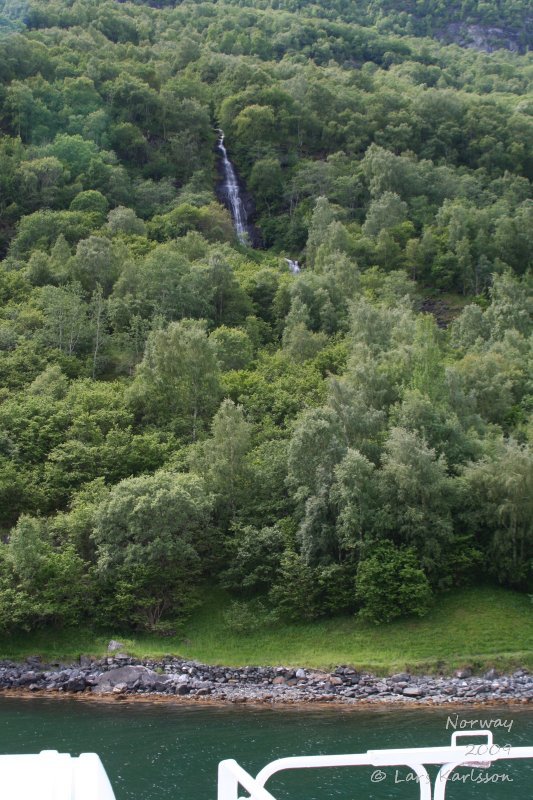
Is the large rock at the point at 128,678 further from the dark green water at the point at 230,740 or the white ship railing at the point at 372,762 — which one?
the white ship railing at the point at 372,762

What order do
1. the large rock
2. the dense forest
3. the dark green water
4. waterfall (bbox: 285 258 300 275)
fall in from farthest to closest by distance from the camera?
waterfall (bbox: 285 258 300 275) < the dense forest < the large rock < the dark green water

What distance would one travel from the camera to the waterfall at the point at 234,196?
118 meters

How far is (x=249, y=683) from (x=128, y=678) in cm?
679

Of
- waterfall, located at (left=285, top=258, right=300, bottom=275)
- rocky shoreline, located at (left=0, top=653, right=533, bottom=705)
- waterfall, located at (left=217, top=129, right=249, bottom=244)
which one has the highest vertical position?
waterfall, located at (left=217, top=129, right=249, bottom=244)

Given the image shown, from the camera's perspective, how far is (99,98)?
414 ft

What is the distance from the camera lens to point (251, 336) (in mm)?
84562

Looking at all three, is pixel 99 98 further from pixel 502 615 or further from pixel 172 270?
pixel 502 615

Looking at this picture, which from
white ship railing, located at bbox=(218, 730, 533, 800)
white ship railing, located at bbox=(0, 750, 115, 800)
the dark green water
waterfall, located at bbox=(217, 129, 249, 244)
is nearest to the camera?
white ship railing, located at bbox=(0, 750, 115, 800)

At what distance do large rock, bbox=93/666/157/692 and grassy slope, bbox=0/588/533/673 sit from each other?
72.2 inches

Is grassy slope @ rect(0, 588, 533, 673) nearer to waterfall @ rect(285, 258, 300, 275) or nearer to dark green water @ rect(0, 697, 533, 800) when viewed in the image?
dark green water @ rect(0, 697, 533, 800)

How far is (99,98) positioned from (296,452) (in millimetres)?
91395

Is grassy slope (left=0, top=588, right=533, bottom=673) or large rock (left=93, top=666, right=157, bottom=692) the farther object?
grassy slope (left=0, top=588, right=533, bottom=673)

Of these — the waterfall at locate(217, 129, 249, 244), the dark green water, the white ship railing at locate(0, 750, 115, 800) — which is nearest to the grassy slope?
the dark green water

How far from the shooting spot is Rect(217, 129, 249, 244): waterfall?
118 m
